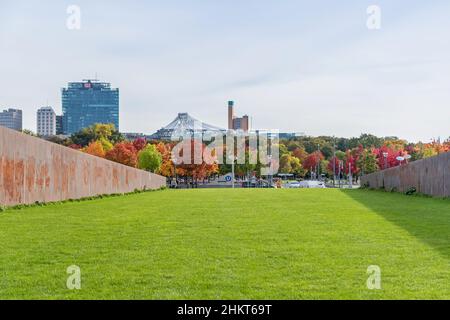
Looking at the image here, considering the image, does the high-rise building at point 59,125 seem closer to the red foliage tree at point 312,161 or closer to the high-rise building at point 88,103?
the high-rise building at point 88,103

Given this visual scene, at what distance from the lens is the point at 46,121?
11862 cm

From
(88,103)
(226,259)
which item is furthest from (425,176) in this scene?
(88,103)

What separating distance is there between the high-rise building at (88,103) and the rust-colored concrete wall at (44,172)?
39240 millimetres

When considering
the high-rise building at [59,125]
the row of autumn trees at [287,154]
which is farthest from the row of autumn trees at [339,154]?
the high-rise building at [59,125]

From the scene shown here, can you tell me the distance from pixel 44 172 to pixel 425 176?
16102 millimetres

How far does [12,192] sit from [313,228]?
9.09 metres

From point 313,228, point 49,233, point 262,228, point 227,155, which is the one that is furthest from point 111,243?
point 227,155

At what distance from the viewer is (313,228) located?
9.75m

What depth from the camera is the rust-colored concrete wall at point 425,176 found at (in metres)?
21.8

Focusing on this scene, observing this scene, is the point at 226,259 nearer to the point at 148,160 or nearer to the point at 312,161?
the point at 148,160

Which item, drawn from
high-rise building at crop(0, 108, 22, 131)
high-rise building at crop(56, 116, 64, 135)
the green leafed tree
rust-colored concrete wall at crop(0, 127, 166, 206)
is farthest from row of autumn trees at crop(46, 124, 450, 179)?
rust-colored concrete wall at crop(0, 127, 166, 206)
